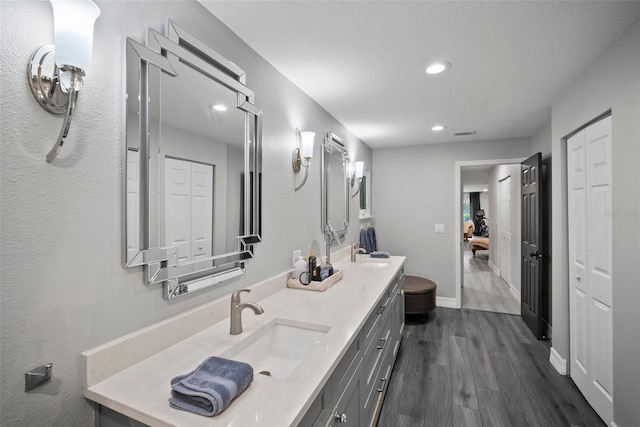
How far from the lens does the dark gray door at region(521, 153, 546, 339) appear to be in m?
3.15

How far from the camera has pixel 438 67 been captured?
2.02 metres

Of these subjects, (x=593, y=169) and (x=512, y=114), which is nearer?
(x=593, y=169)

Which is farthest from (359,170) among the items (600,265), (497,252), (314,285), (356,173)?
(497,252)

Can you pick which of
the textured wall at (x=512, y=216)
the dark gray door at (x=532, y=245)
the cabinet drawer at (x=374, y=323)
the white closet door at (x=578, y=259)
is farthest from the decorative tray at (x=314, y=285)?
the textured wall at (x=512, y=216)

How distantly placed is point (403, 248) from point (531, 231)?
1.68 metres

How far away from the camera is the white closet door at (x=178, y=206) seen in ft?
3.98

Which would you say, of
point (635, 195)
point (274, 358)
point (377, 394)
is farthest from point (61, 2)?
point (635, 195)

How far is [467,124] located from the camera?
134 inches

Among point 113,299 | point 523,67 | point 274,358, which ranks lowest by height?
point 274,358

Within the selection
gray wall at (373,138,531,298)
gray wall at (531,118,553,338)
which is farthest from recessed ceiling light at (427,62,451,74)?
gray wall at (373,138,531,298)

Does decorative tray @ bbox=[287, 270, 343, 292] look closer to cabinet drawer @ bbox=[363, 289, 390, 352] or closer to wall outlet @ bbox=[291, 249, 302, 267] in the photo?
wall outlet @ bbox=[291, 249, 302, 267]

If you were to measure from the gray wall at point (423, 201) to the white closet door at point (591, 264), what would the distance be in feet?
6.18

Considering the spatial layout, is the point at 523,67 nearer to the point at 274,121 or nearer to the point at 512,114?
the point at 512,114

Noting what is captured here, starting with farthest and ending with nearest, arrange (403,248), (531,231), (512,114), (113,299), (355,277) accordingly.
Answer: (403,248)
(531,231)
(512,114)
(355,277)
(113,299)
